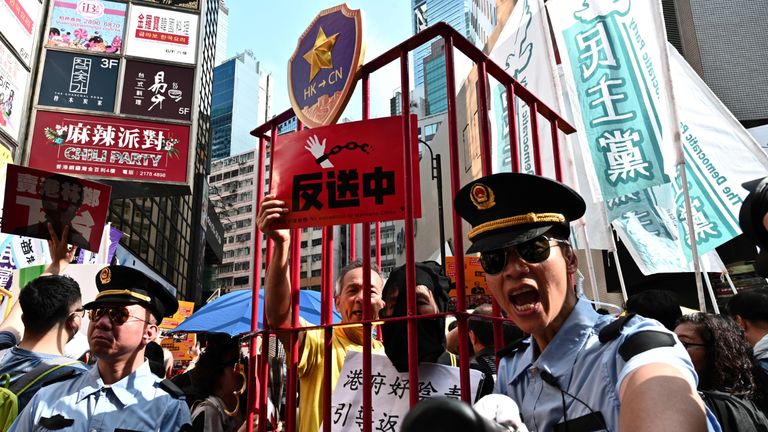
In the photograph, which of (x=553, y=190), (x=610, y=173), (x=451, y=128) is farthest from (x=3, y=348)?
(x=610, y=173)

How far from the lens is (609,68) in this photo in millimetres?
6641

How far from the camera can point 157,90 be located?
12664 mm

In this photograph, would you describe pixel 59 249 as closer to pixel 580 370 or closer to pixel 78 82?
pixel 580 370

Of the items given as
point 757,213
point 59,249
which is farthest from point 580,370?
point 59,249

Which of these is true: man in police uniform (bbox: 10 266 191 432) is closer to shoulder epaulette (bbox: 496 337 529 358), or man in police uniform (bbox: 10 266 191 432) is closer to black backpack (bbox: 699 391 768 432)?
shoulder epaulette (bbox: 496 337 529 358)

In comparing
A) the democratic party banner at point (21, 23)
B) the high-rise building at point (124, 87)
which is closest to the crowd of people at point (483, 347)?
the high-rise building at point (124, 87)

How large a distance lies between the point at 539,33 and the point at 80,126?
9.71 metres

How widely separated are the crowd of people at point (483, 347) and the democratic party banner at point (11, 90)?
926cm

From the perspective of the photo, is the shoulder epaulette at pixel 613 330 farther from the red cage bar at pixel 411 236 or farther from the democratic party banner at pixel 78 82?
the democratic party banner at pixel 78 82

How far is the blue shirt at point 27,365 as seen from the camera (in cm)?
279

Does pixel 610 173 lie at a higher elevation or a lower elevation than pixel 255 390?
higher

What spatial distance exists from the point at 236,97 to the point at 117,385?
404 feet

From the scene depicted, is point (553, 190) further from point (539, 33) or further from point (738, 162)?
point (738, 162)

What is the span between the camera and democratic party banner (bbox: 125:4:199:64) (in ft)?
42.5
